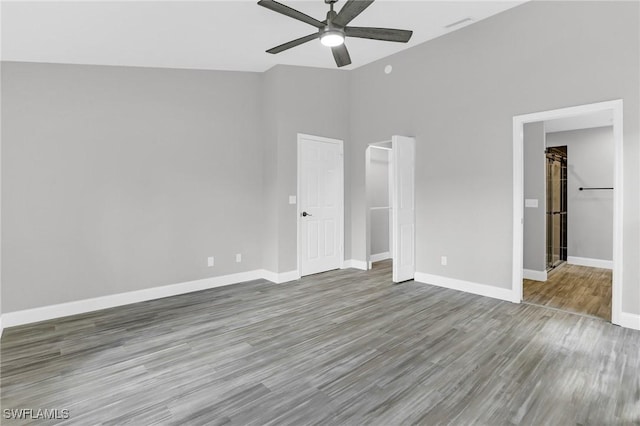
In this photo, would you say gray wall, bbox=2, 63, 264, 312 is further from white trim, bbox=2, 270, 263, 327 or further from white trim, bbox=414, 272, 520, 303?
white trim, bbox=414, 272, 520, 303

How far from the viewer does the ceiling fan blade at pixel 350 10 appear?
262 centimetres

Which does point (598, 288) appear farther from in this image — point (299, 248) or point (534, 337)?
point (299, 248)

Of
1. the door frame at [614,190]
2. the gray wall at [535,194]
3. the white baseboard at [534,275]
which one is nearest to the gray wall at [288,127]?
the door frame at [614,190]

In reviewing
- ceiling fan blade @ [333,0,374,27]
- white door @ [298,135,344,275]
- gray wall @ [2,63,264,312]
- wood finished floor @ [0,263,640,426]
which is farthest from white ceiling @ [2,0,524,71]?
wood finished floor @ [0,263,640,426]

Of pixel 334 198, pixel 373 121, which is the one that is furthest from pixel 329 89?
pixel 334 198

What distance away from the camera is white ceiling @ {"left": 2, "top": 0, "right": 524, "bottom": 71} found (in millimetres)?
2873

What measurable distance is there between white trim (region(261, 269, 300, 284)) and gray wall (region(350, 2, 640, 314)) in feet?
6.21

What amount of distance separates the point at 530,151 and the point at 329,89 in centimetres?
330

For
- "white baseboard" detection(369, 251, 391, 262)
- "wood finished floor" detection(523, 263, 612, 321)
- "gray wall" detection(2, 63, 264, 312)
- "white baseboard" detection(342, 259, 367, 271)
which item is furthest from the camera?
"white baseboard" detection(369, 251, 391, 262)

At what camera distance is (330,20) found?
9.59ft

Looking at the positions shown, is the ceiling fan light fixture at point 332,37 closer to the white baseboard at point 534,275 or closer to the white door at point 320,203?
the white door at point 320,203

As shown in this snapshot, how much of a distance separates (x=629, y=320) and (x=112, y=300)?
217 inches

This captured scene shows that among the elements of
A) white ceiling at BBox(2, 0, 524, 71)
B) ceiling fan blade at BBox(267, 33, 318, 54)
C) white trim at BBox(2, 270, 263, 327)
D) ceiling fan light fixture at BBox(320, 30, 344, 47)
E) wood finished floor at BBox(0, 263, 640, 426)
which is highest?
white ceiling at BBox(2, 0, 524, 71)

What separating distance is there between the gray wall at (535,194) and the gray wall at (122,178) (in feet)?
13.6
